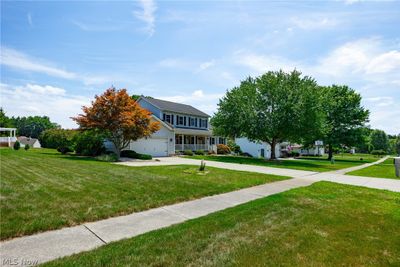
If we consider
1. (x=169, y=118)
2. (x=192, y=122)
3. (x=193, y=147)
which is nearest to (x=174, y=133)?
(x=169, y=118)

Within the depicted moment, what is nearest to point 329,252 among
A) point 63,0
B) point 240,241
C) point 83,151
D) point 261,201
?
point 240,241

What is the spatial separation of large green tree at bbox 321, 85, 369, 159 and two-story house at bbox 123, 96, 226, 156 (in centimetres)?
1828

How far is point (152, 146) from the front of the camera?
27859 mm

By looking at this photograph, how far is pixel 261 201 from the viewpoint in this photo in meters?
7.48

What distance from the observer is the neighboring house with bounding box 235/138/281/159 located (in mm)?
37606

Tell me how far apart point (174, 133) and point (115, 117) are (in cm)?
1037

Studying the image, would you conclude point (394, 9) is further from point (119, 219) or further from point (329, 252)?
point (119, 219)

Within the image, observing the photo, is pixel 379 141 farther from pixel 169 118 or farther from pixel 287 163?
pixel 169 118

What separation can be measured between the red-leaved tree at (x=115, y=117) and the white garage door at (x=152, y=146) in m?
4.65

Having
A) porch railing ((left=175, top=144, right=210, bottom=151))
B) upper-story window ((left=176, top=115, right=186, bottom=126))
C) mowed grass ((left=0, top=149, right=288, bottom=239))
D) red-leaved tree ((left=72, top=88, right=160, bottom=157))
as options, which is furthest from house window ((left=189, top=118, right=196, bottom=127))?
mowed grass ((left=0, top=149, right=288, bottom=239))

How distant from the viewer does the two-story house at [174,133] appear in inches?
1101

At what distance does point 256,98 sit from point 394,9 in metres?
17.9

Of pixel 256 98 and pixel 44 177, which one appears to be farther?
pixel 256 98

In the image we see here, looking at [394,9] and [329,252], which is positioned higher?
[394,9]
